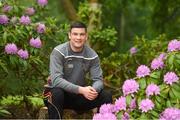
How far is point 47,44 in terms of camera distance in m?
6.65

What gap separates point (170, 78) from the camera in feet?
12.3

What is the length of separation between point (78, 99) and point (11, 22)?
169cm

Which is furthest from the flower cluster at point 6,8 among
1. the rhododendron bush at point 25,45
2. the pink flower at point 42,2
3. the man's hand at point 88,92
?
the man's hand at point 88,92

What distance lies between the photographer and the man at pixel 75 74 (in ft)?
15.4

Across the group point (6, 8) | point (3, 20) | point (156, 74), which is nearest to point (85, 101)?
point (156, 74)

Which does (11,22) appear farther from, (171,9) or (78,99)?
(171,9)

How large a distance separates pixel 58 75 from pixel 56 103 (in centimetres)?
27

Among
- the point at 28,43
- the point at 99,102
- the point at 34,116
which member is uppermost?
the point at 28,43

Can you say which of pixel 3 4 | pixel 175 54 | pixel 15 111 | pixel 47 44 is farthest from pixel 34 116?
pixel 175 54

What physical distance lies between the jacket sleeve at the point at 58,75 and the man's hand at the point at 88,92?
57mm

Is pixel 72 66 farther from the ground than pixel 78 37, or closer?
closer

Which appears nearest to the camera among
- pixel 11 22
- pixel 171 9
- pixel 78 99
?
pixel 78 99

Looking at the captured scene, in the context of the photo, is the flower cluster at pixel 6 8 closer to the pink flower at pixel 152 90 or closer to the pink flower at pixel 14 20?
the pink flower at pixel 14 20

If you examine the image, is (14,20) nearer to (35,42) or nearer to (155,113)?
(35,42)
